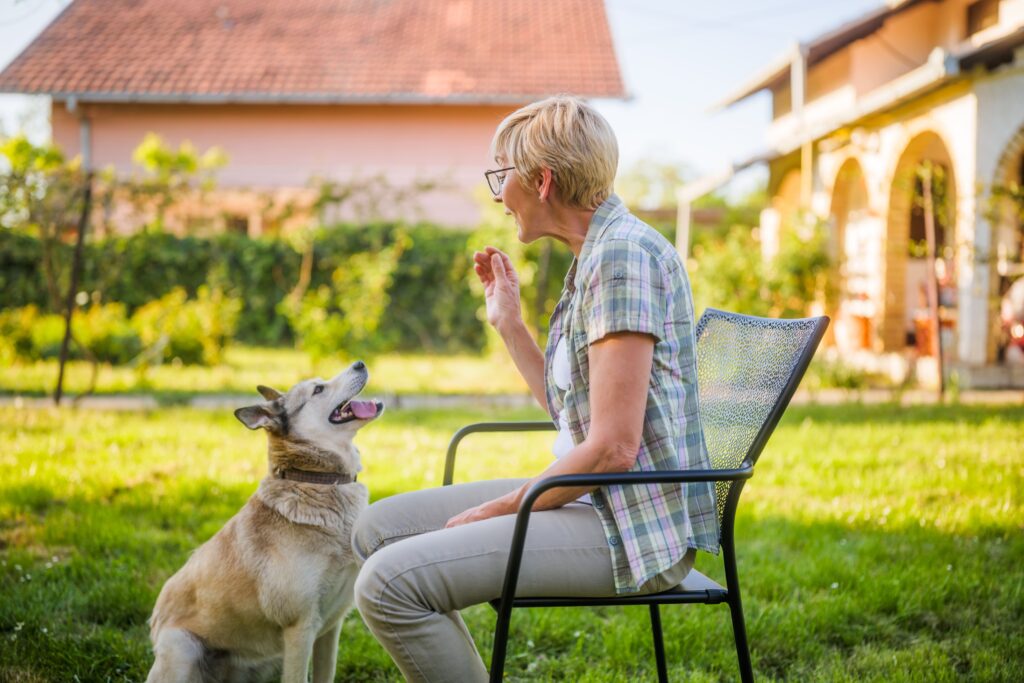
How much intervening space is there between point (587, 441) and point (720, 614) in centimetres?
205

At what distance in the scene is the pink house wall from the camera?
19.4 metres

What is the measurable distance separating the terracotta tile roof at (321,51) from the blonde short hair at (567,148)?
55.0 feet

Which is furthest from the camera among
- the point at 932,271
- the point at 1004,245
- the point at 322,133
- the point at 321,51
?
the point at 321,51

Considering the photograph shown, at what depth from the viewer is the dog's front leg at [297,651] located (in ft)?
9.21

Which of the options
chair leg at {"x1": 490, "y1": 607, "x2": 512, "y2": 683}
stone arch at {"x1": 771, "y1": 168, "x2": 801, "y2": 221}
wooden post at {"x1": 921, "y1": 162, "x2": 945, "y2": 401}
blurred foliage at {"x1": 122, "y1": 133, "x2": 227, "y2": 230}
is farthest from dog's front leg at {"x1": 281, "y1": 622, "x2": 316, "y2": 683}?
stone arch at {"x1": 771, "y1": 168, "x2": 801, "y2": 221}

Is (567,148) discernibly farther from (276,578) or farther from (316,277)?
(316,277)

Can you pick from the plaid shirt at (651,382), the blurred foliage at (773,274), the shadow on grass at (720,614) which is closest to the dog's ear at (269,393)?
the shadow on grass at (720,614)

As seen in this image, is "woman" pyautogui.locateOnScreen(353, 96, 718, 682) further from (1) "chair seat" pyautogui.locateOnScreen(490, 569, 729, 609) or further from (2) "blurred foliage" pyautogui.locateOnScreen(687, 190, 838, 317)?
(2) "blurred foliage" pyautogui.locateOnScreen(687, 190, 838, 317)

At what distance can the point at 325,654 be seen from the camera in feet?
10.2

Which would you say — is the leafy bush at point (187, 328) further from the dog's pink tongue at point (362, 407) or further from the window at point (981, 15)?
the window at point (981, 15)

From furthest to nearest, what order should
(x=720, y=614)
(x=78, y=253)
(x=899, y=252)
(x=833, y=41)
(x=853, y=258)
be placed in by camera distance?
(x=833, y=41) < (x=853, y=258) < (x=899, y=252) < (x=78, y=253) < (x=720, y=614)

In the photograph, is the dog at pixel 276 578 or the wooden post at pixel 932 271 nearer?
the dog at pixel 276 578

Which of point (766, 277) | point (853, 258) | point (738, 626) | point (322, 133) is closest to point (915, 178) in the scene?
point (853, 258)

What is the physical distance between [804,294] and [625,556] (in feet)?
32.3
